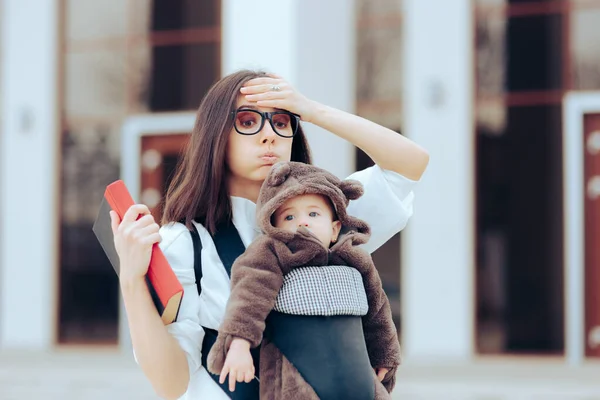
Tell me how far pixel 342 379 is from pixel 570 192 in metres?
9.01

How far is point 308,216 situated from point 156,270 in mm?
311

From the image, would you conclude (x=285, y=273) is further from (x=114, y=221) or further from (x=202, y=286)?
(x=114, y=221)

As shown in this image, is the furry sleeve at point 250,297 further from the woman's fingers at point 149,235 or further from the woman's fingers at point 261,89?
the woman's fingers at point 261,89

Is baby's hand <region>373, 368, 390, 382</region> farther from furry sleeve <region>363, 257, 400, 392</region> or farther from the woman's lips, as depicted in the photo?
the woman's lips

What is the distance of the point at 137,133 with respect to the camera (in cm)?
1191

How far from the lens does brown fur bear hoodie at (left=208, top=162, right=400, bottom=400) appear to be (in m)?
1.82

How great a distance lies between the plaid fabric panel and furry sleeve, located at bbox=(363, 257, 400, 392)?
6 cm

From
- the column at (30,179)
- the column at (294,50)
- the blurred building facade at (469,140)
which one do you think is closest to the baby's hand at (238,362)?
the column at (294,50)

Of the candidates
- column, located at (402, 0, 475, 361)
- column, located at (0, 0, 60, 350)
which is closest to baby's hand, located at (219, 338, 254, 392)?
column, located at (402, 0, 475, 361)

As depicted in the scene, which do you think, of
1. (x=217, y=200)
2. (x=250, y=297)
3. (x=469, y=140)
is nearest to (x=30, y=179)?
(x=469, y=140)

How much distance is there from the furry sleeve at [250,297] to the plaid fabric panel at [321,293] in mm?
26

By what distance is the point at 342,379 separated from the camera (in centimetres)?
182

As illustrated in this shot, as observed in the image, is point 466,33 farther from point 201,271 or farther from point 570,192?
point 201,271

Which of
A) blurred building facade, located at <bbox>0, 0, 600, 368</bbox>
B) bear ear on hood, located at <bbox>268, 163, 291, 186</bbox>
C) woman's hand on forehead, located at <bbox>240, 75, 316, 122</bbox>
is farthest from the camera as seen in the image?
blurred building facade, located at <bbox>0, 0, 600, 368</bbox>
